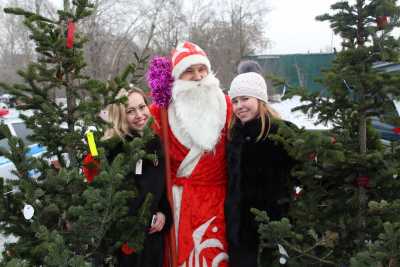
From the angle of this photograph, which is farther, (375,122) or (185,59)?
(375,122)

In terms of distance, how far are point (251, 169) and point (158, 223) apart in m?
0.71

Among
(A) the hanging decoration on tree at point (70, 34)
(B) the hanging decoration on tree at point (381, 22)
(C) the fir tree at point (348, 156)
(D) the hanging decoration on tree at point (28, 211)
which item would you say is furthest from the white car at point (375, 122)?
(D) the hanging decoration on tree at point (28, 211)

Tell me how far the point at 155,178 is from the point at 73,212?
1025 mm

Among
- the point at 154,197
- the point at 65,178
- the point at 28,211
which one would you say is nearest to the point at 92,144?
the point at 65,178

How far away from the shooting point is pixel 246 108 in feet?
9.08

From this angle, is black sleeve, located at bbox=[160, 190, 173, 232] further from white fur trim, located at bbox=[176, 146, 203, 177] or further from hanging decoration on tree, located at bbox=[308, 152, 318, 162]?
hanging decoration on tree, located at bbox=[308, 152, 318, 162]

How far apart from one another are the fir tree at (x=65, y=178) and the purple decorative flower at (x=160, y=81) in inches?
23.9

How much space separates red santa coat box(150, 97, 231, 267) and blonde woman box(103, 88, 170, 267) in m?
0.14

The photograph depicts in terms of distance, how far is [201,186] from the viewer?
9.55 feet

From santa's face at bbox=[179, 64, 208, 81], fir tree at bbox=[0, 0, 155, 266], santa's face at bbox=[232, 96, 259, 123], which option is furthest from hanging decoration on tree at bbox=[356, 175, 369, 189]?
santa's face at bbox=[179, 64, 208, 81]

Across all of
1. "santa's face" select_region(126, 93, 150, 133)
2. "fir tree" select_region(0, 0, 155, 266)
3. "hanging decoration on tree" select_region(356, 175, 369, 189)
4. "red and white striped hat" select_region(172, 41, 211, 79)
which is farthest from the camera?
"red and white striped hat" select_region(172, 41, 211, 79)

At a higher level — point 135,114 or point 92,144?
point 135,114

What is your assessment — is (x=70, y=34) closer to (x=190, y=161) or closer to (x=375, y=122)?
(x=190, y=161)

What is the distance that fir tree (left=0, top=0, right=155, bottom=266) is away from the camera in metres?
1.81
